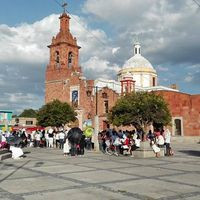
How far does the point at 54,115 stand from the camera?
41938 millimetres

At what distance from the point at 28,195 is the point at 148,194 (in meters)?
2.80

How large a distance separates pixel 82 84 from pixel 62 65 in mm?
5232

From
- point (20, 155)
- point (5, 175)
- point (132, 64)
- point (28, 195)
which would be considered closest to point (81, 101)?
point (132, 64)

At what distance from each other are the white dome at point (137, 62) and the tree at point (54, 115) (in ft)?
84.5

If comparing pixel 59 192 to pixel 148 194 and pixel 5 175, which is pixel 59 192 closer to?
pixel 148 194

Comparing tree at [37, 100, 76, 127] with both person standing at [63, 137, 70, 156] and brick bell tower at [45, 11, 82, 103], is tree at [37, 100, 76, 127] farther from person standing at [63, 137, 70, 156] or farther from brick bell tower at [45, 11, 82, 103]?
person standing at [63, 137, 70, 156]

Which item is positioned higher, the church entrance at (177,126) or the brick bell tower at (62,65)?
the brick bell tower at (62,65)

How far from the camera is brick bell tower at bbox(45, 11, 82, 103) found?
58.1m

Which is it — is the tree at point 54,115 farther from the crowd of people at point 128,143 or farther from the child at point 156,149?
the child at point 156,149

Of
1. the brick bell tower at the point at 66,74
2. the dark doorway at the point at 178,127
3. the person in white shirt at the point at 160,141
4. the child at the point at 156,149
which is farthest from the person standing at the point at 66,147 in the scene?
the brick bell tower at the point at 66,74

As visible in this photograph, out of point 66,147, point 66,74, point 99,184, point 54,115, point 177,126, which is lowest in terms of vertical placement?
point 99,184

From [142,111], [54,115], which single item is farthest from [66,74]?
[142,111]

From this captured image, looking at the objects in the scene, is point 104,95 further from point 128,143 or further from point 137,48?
point 128,143

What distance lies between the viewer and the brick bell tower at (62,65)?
191 feet
